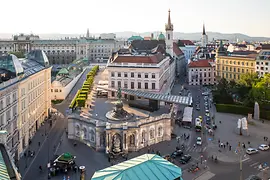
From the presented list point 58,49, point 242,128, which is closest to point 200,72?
point 242,128

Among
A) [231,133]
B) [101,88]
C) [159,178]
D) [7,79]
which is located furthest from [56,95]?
[159,178]

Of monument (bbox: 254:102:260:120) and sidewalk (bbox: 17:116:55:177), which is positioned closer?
sidewalk (bbox: 17:116:55:177)

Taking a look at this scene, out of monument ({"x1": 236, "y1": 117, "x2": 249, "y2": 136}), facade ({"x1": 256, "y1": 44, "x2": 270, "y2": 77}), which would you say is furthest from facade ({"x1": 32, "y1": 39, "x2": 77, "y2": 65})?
monument ({"x1": 236, "y1": 117, "x2": 249, "y2": 136})

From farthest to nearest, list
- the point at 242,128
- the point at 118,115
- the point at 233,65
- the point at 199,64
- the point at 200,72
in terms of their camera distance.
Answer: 1. the point at 199,64
2. the point at 200,72
3. the point at 233,65
4. the point at 242,128
5. the point at 118,115

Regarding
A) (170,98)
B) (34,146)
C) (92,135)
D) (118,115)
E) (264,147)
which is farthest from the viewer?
(170,98)

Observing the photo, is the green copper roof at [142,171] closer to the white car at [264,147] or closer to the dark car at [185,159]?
the dark car at [185,159]

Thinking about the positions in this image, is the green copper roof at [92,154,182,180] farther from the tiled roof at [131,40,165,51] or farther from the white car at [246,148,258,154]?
the tiled roof at [131,40,165,51]

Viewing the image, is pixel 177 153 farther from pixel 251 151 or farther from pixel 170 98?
pixel 170 98
